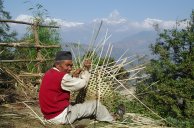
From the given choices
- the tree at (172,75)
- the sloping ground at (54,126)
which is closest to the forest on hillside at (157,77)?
the tree at (172,75)

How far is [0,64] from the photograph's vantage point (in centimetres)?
870

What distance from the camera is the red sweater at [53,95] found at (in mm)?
5973

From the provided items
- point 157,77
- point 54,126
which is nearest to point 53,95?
point 54,126

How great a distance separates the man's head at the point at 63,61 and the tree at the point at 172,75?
340 cm

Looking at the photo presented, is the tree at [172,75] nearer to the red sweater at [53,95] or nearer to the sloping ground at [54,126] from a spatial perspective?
the sloping ground at [54,126]

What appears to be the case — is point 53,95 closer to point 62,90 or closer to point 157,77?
point 62,90

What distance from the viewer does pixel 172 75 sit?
9805mm

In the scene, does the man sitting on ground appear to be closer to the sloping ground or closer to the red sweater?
the red sweater

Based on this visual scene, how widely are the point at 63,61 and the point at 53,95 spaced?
522mm

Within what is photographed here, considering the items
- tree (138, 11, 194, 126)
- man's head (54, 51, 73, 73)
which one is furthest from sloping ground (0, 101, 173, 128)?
tree (138, 11, 194, 126)

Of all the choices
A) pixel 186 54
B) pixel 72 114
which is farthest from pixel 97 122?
pixel 186 54

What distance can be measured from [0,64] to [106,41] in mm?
2757

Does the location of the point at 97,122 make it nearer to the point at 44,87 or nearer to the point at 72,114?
the point at 72,114

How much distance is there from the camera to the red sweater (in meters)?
5.97
